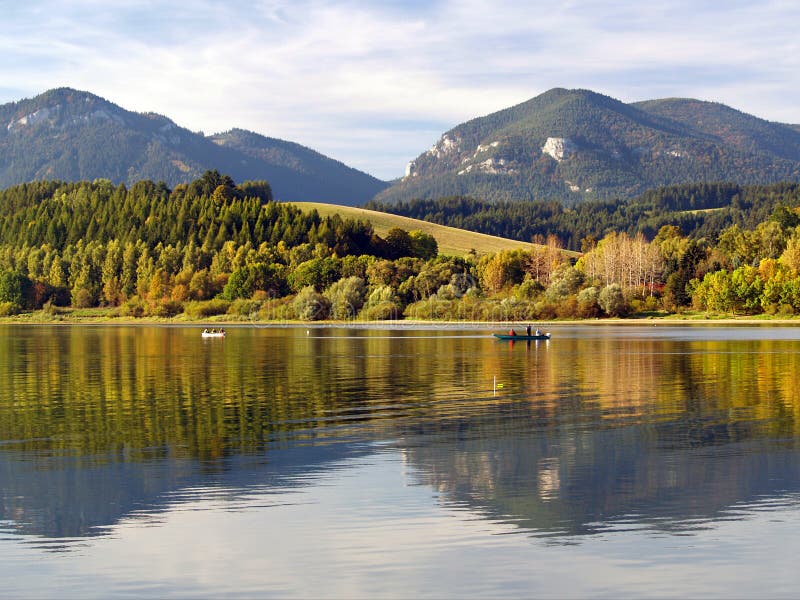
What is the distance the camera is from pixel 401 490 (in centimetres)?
2500

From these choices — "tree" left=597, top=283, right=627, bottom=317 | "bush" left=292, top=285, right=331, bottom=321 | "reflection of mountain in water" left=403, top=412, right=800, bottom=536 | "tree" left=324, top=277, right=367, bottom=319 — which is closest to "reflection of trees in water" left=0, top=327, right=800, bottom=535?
"reflection of mountain in water" left=403, top=412, right=800, bottom=536

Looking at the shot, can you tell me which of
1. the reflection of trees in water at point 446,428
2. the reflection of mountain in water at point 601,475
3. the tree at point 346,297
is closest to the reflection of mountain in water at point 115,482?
the reflection of trees in water at point 446,428

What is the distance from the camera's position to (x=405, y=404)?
44312 mm

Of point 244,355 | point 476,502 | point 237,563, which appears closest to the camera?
point 237,563

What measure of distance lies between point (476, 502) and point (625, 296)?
16413 cm

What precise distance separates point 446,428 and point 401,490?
11.3 metres

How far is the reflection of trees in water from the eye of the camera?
2444 cm

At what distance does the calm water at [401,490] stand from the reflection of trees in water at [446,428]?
5.6 inches

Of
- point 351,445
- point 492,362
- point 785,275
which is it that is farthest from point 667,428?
point 785,275

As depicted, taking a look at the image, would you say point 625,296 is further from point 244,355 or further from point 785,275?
point 244,355

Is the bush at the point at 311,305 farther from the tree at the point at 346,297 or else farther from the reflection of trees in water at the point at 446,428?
the reflection of trees in water at the point at 446,428

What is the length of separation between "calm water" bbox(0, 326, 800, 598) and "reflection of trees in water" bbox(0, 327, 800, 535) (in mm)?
141

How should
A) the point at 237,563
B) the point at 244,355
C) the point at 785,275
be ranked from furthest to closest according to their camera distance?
1. the point at 785,275
2. the point at 244,355
3. the point at 237,563

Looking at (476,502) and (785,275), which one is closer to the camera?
(476,502)
